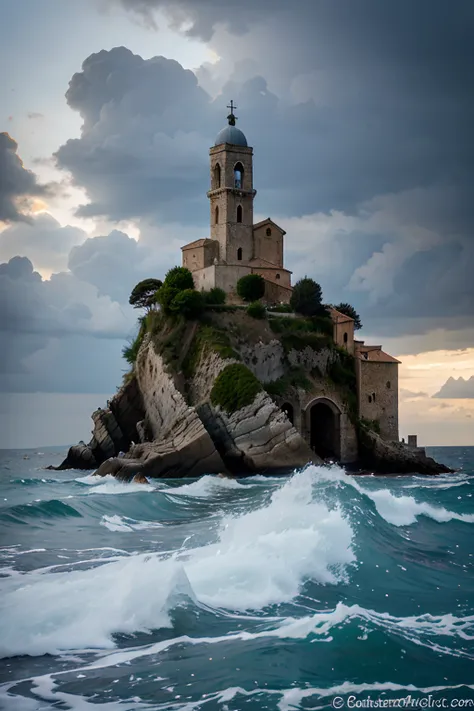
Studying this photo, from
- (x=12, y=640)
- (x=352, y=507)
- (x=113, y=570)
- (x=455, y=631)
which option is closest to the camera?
(x=12, y=640)

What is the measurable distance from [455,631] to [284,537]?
5246 millimetres

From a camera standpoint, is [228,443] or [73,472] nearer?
[228,443]

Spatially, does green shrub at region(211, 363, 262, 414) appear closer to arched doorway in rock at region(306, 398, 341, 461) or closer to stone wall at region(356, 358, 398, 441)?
arched doorway in rock at region(306, 398, 341, 461)

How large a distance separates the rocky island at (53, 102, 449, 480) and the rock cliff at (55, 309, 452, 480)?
0.06 m

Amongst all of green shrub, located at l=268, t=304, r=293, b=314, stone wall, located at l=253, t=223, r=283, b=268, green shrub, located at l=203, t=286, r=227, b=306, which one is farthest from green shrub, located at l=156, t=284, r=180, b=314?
stone wall, located at l=253, t=223, r=283, b=268

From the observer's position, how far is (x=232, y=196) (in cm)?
5738

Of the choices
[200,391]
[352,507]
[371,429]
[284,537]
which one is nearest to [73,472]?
[200,391]

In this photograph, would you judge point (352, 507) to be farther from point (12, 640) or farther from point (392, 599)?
point (12, 640)

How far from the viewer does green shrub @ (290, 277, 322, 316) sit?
5319cm

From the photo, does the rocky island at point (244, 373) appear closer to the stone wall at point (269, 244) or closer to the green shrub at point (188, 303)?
the green shrub at point (188, 303)

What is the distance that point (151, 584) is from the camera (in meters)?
13.6

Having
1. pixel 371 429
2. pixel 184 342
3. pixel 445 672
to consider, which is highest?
pixel 184 342

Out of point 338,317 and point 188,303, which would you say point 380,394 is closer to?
point 338,317

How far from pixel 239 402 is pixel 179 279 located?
1186cm
